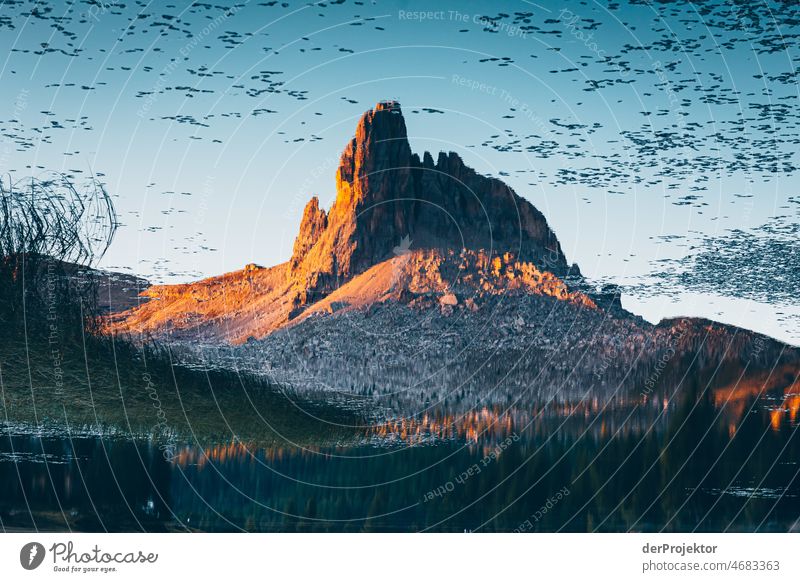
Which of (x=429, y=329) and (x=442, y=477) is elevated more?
(x=429, y=329)

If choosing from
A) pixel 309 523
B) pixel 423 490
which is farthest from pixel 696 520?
pixel 309 523

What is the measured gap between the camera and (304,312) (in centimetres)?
17550

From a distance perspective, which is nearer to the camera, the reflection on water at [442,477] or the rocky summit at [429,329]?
the reflection on water at [442,477]

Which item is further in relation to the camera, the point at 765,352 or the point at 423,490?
the point at 765,352

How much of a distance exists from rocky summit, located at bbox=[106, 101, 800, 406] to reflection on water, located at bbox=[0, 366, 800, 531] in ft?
14.3

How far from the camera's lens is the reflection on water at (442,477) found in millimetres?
29344

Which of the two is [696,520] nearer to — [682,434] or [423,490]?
[682,434]

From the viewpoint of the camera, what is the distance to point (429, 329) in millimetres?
147000

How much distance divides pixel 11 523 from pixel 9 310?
19.7 feet

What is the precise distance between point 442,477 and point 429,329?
10584cm

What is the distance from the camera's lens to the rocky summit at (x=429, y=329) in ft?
224

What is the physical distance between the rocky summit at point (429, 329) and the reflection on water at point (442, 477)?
4.37 m

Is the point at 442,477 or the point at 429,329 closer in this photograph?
the point at 442,477
